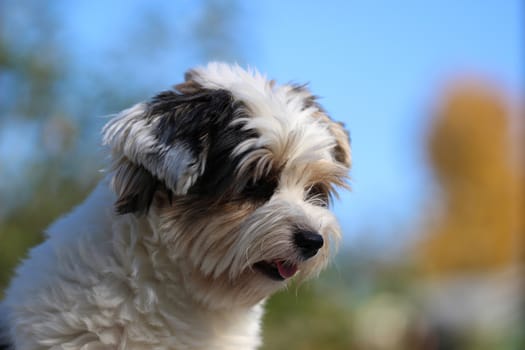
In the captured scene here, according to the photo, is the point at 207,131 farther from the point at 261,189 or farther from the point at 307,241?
the point at 307,241

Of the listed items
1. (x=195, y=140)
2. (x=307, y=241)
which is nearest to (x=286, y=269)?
(x=307, y=241)

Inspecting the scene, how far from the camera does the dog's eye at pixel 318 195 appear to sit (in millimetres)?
3426

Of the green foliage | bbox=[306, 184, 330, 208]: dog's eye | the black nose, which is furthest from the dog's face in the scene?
the green foliage

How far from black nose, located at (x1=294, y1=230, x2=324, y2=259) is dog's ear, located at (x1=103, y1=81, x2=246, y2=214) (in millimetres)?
430

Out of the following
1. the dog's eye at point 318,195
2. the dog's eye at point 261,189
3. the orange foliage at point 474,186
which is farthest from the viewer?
the orange foliage at point 474,186

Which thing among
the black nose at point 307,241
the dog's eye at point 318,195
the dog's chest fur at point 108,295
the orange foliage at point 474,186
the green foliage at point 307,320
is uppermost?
the orange foliage at point 474,186

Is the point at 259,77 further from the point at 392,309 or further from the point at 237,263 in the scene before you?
the point at 392,309

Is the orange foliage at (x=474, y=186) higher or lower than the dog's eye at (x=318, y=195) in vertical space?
higher

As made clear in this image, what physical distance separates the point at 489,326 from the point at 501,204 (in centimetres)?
2295

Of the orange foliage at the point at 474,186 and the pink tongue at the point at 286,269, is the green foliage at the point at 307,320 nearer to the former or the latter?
the pink tongue at the point at 286,269

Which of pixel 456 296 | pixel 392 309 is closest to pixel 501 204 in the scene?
pixel 456 296

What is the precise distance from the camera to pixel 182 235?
3107 millimetres

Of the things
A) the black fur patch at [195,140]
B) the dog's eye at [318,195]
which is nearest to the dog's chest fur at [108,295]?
the black fur patch at [195,140]

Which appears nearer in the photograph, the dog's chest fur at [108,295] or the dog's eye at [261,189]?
the dog's chest fur at [108,295]
